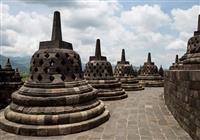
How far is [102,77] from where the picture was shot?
560 inches

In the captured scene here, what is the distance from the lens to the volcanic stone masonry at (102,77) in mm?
13638

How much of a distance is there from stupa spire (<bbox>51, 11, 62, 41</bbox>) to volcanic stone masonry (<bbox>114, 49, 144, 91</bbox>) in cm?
1108

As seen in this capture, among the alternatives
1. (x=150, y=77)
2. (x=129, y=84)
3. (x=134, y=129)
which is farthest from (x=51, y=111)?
(x=150, y=77)

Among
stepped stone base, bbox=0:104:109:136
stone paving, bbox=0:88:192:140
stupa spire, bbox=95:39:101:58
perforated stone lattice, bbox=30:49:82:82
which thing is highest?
stupa spire, bbox=95:39:101:58

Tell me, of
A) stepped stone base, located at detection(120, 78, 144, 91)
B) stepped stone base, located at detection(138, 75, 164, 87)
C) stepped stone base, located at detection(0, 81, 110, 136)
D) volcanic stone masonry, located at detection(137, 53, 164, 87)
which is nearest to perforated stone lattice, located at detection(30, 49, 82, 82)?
stepped stone base, located at detection(0, 81, 110, 136)

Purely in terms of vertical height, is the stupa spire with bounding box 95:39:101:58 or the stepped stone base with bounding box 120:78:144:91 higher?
the stupa spire with bounding box 95:39:101:58

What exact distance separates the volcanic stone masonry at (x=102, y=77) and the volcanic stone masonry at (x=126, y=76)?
4.48 meters

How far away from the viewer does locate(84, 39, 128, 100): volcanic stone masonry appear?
13.6 meters

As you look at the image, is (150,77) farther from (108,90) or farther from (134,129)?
(134,129)

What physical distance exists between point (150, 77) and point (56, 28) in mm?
17235

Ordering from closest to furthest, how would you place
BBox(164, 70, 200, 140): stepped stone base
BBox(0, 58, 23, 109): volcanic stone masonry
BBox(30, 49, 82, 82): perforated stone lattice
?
BBox(164, 70, 200, 140): stepped stone base, BBox(30, 49, 82, 82): perforated stone lattice, BBox(0, 58, 23, 109): volcanic stone masonry

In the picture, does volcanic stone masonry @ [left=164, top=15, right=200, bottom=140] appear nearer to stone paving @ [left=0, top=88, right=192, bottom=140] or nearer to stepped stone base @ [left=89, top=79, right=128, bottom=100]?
stone paving @ [left=0, top=88, right=192, bottom=140]

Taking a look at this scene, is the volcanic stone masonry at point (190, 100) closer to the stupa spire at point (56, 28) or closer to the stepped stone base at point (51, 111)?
the stepped stone base at point (51, 111)

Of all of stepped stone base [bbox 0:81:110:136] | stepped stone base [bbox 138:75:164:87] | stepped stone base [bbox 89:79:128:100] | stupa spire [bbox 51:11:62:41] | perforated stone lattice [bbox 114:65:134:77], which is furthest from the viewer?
stepped stone base [bbox 138:75:164:87]
